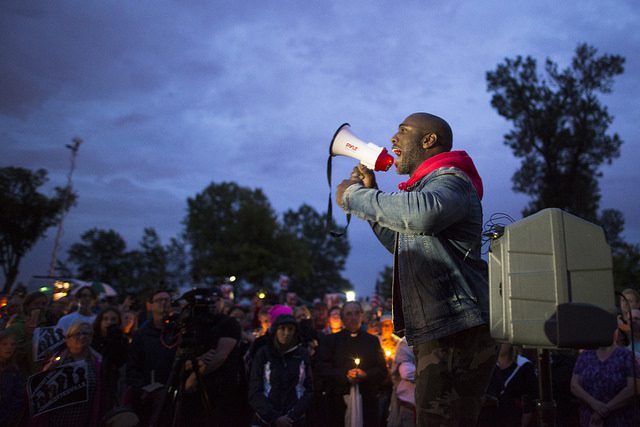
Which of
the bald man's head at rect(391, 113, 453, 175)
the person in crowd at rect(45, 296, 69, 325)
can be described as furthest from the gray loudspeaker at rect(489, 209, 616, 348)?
the person in crowd at rect(45, 296, 69, 325)

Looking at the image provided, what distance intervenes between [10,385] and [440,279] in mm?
4572

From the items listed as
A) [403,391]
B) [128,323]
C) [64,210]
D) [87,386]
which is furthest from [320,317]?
[64,210]

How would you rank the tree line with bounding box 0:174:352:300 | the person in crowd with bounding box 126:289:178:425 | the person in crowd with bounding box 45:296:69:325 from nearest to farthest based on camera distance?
the person in crowd with bounding box 126:289:178:425
the person in crowd with bounding box 45:296:69:325
the tree line with bounding box 0:174:352:300

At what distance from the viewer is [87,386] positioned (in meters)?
4.83

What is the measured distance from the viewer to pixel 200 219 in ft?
153

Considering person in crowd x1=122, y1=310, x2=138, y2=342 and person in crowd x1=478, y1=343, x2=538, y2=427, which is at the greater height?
person in crowd x1=122, y1=310, x2=138, y2=342

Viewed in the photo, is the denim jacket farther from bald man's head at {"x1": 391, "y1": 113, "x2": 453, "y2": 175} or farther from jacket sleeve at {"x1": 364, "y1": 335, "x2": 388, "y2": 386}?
jacket sleeve at {"x1": 364, "y1": 335, "x2": 388, "y2": 386}

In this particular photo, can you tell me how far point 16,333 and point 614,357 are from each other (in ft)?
21.1

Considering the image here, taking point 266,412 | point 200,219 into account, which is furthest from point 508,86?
point 200,219

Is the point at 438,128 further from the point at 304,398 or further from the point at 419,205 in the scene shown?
the point at 304,398

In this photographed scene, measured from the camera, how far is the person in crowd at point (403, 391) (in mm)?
6430

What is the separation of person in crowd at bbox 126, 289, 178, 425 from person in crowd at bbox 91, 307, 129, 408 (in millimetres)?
350

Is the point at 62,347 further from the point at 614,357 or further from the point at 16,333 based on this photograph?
the point at 614,357

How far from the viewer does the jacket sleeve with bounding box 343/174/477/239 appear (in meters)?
2.15
